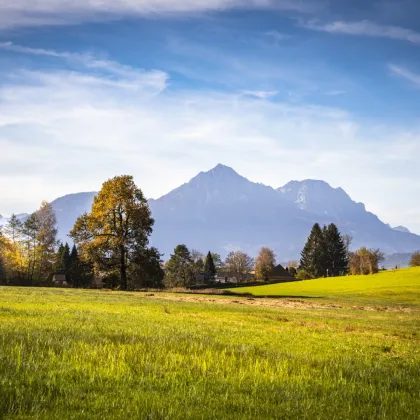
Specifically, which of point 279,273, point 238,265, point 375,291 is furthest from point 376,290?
point 279,273

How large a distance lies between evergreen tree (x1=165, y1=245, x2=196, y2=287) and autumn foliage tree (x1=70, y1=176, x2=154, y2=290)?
65.8 meters

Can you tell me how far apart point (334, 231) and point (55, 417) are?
16272 centimetres

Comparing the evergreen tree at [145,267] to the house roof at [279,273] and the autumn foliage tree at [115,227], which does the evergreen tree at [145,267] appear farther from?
the house roof at [279,273]

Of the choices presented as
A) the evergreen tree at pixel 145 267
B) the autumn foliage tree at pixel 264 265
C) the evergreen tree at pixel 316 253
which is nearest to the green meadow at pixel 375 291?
the evergreen tree at pixel 145 267

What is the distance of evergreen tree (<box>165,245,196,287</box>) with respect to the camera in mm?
121938

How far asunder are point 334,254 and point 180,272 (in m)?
64.6

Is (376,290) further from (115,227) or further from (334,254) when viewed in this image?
(334,254)

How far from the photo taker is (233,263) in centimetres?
16800

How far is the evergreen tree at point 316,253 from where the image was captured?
516 feet

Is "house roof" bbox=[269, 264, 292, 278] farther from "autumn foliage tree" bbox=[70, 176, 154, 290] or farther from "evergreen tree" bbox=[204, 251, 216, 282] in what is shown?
"autumn foliage tree" bbox=[70, 176, 154, 290]

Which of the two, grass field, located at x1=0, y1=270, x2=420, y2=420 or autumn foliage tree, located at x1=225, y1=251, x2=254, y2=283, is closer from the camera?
grass field, located at x1=0, y1=270, x2=420, y2=420

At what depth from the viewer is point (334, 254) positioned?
159m

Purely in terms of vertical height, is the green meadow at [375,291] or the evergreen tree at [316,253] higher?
the evergreen tree at [316,253]

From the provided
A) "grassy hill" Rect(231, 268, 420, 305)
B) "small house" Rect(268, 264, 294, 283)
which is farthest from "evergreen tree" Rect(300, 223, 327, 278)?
"grassy hill" Rect(231, 268, 420, 305)
